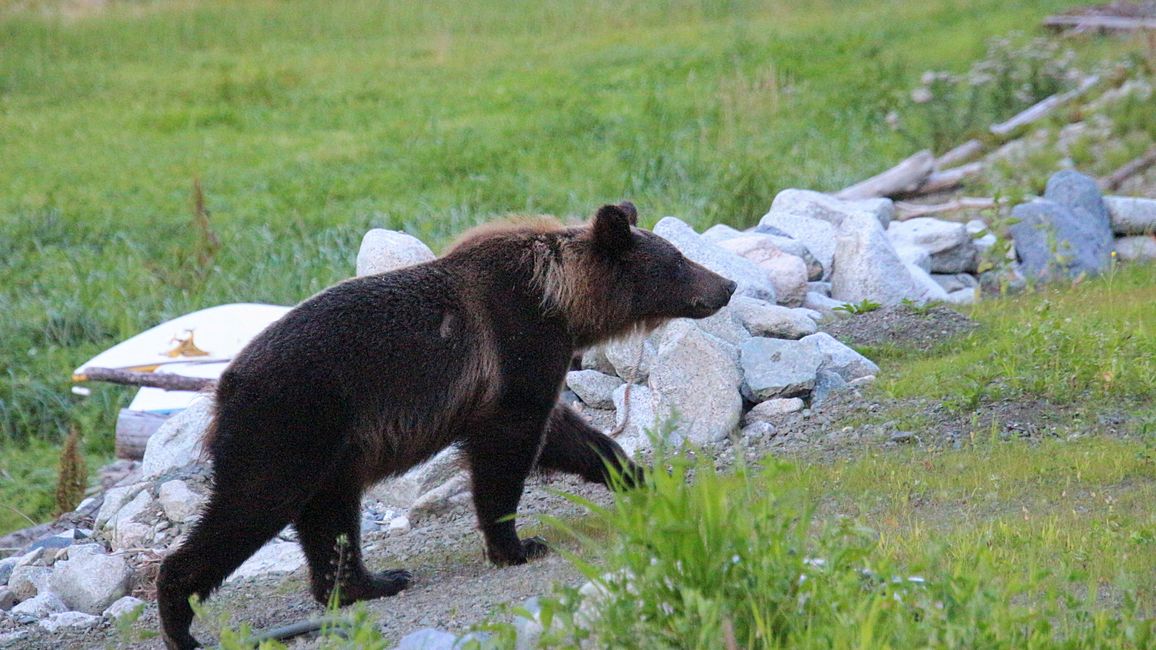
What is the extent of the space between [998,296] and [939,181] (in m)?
4.64

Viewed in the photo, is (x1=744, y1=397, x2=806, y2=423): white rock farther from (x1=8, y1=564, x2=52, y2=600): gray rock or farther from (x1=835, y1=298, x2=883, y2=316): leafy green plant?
(x1=8, y1=564, x2=52, y2=600): gray rock

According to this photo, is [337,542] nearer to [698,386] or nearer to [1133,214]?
[698,386]

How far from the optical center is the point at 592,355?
891 cm

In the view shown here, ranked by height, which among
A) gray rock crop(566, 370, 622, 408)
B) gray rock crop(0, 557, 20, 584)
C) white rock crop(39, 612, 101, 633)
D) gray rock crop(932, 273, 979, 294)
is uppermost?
gray rock crop(566, 370, 622, 408)

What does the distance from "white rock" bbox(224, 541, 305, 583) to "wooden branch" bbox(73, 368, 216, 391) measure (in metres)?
2.25

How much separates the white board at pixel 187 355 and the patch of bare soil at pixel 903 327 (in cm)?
426

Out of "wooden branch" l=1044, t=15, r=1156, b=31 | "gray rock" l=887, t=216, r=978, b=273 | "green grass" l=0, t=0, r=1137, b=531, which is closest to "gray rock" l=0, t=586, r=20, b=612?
"green grass" l=0, t=0, r=1137, b=531

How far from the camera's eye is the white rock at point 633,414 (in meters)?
7.98

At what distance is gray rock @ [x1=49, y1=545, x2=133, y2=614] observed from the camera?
7008 mm

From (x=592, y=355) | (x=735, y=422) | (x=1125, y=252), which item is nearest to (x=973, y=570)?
(x=735, y=422)

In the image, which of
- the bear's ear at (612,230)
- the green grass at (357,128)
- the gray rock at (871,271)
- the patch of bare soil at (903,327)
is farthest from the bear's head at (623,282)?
the green grass at (357,128)

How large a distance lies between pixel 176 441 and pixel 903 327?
16.9ft

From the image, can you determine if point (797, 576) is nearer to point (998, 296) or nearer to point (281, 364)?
point (281, 364)

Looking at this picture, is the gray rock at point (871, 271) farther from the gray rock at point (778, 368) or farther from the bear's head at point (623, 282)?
the bear's head at point (623, 282)
